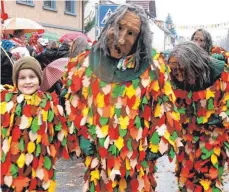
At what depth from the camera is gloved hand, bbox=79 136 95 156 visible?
3.39 meters

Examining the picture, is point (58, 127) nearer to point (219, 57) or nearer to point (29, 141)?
point (29, 141)

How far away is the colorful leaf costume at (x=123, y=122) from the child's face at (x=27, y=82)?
38 cm

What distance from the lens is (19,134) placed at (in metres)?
3.51

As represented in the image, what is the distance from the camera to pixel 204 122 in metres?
4.26

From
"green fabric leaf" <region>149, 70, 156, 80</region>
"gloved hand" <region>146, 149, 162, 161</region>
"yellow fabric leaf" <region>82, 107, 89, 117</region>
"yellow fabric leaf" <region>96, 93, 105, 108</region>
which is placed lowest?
"gloved hand" <region>146, 149, 162, 161</region>

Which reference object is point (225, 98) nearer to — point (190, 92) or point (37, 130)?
point (190, 92)

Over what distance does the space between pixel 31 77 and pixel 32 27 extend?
585 centimetres

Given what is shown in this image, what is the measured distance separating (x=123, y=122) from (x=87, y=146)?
0.31 m

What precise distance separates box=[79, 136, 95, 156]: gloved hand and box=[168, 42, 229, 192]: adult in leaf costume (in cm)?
110

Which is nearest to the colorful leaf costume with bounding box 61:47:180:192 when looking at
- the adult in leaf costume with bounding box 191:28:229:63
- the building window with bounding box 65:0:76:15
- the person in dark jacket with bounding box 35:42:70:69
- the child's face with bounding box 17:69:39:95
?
the child's face with bounding box 17:69:39:95

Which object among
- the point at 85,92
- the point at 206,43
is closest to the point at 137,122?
the point at 85,92

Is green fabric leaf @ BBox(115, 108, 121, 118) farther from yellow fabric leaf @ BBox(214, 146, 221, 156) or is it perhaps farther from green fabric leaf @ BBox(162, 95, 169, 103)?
yellow fabric leaf @ BBox(214, 146, 221, 156)

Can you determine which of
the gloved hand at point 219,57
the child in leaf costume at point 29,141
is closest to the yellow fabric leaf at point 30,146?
the child in leaf costume at point 29,141

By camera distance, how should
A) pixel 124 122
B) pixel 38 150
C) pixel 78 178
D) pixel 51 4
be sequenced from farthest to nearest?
1. pixel 51 4
2. pixel 78 178
3. pixel 38 150
4. pixel 124 122
